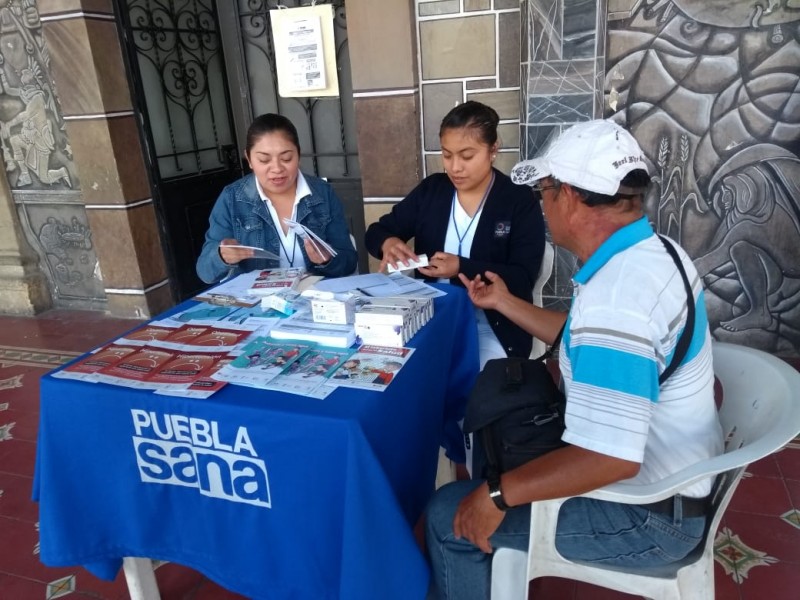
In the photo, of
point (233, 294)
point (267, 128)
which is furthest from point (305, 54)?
point (233, 294)

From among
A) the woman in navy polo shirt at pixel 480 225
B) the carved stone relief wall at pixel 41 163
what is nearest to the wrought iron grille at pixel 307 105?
the carved stone relief wall at pixel 41 163

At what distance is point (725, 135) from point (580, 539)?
2.62 meters

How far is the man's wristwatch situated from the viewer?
1.28 m

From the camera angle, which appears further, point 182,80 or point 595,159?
point 182,80

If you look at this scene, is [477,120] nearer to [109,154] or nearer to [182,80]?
[109,154]

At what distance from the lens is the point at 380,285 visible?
6.54ft

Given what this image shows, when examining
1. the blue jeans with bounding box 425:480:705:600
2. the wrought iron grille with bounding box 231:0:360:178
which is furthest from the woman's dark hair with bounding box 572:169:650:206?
the wrought iron grille with bounding box 231:0:360:178

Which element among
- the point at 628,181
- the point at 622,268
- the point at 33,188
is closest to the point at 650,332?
the point at 622,268

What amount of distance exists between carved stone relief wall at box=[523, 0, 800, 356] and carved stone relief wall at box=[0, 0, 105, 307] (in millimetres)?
3514

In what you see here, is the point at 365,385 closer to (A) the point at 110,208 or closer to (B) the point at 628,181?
(B) the point at 628,181

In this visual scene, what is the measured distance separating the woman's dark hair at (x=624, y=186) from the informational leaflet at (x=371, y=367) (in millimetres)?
582

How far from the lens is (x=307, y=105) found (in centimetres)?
445

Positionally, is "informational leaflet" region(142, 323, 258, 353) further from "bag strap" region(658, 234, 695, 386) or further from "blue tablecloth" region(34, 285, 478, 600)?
"bag strap" region(658, 234, 695, 386)

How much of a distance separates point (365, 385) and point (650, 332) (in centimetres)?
62
